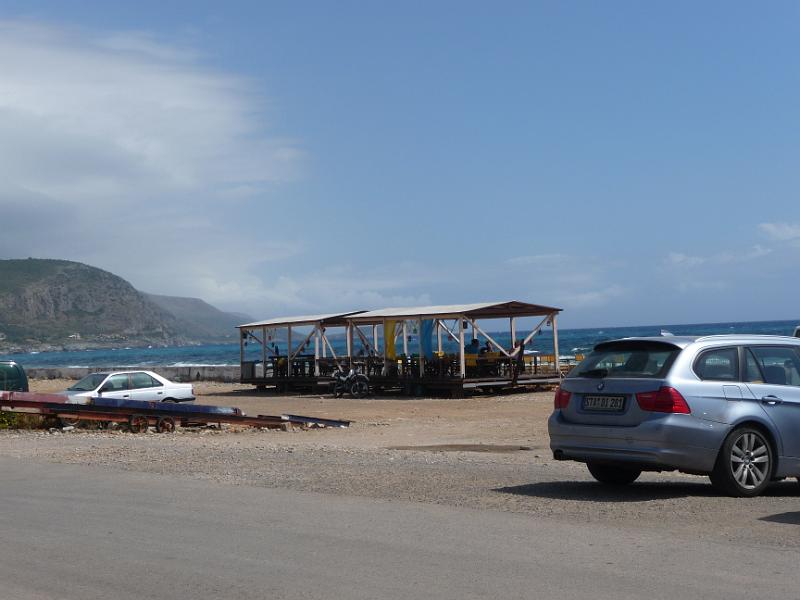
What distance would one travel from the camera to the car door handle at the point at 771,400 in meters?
10.6

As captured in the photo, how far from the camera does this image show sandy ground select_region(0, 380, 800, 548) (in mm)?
9484

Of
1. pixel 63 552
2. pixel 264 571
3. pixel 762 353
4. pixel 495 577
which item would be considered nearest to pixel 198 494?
pixel 63 552

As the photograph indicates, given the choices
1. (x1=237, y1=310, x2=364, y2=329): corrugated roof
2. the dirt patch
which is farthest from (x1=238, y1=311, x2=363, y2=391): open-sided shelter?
the dirt patch

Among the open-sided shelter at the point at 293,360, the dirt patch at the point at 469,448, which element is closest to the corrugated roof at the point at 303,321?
the open-sided shelter at the point at 293,360

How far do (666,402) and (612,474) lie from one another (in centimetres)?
167

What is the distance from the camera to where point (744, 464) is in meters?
10.4

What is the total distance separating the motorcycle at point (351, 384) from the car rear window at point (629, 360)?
25.7 meters

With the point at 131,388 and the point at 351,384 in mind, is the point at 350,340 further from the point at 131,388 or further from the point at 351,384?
the point at 131,388

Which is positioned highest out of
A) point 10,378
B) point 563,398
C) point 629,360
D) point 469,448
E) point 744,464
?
point 10,378

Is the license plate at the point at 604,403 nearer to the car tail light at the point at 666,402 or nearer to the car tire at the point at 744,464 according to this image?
the car tail light at the point at 666,402

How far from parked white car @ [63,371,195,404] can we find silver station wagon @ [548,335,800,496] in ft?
57.8

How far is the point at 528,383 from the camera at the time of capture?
119ft

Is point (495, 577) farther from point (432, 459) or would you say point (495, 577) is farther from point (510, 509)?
point (432, 459)

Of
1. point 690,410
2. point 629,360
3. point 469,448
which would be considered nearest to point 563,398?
point 629,360
